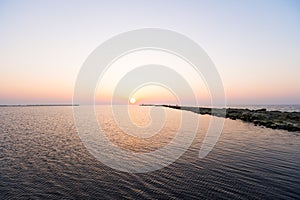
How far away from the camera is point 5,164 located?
18875mm

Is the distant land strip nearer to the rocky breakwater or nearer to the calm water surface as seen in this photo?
the rocky breakwater

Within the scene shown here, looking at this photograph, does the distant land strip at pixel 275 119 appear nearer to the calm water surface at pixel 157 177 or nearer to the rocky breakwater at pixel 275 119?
the rocky breakwater at pixel 275 119

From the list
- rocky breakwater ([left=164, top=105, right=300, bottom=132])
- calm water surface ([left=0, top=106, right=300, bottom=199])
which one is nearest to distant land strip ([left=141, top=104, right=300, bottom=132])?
rocky breakwater ([left=164, top=105, right=300, bottom=132])

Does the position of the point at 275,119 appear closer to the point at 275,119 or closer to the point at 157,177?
the point at 275,119

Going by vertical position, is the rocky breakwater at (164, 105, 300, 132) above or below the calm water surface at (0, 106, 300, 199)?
above

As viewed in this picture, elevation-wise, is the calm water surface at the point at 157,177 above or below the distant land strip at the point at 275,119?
below

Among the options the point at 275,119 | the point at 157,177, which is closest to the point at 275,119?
the point at 275,119

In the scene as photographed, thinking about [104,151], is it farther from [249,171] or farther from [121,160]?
[249,171]

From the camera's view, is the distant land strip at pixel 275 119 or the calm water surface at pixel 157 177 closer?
the calm water surface at pixel 157 177

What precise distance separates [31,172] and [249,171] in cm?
1680

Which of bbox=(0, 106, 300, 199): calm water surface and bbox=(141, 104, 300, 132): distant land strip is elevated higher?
bbox=(141, 104, 300, 132): distant land strip

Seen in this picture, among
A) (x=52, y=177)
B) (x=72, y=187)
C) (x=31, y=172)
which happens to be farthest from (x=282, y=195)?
(x=31, y=172)

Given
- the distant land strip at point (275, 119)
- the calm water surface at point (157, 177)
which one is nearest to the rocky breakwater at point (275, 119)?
the distant land strip at point (275, 119)

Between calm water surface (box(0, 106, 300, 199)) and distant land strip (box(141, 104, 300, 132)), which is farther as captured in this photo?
distant land strip (box(141, 104, 300, 132))
